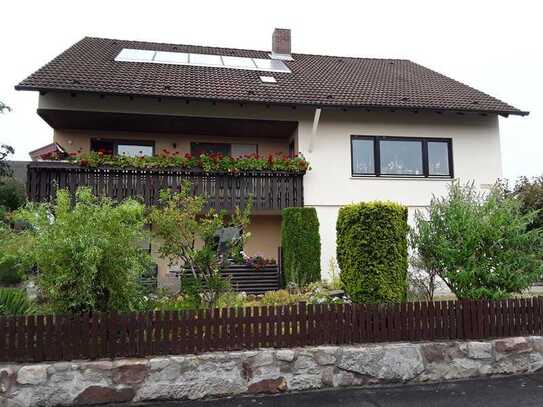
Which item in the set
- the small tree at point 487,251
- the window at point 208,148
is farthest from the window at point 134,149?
the small tree at point 487,251

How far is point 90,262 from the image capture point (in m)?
5.37

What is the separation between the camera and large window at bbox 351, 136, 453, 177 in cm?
1473

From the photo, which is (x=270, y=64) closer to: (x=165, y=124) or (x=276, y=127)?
(x=276, y=127)

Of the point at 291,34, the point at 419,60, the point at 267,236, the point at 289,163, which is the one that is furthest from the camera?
the point at 419,60

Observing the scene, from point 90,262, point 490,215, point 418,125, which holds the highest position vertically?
point 418,125

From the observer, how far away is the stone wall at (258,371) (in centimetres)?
522

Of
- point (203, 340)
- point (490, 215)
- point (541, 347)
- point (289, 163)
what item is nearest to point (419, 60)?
point (289, 163)

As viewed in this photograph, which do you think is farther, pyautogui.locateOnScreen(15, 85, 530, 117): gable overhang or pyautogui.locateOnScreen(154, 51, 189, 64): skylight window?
pyautogui.locateOnScreen(154, 51, 189, 64): skylight window

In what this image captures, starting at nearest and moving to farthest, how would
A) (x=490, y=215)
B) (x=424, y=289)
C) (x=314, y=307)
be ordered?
(x=314, y=307), (x=490, y=215), (x=424, y=289)

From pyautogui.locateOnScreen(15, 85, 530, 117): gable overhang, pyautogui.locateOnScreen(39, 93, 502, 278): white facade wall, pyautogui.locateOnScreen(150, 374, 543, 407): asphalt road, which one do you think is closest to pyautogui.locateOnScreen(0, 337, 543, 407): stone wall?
pyautogui.locateOnScreen(150, 374, 543, 407): asphalt road

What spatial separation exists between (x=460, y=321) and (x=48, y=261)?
566 cm

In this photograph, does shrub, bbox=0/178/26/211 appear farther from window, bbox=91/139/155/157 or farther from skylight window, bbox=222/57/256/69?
skylight window, bbox=222/57/256/69

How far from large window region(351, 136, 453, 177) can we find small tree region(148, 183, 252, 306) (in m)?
8.23

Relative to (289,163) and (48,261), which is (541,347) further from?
(289,163)
